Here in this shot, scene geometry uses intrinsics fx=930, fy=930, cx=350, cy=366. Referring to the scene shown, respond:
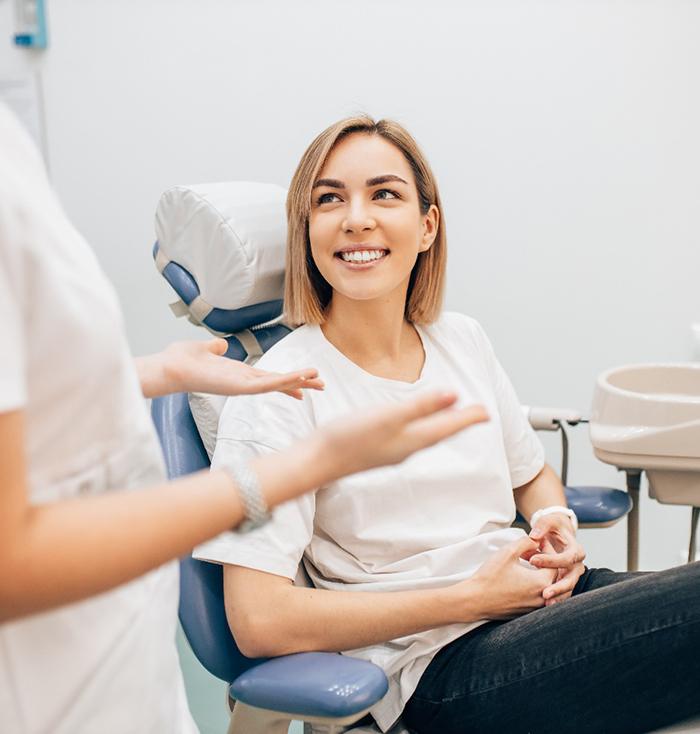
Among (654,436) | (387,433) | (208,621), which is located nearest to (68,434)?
(387,433)

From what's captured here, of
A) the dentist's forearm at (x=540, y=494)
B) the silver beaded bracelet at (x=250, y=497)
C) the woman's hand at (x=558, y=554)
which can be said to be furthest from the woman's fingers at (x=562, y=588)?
the silver beaded bracelet at (x=250, y=497)

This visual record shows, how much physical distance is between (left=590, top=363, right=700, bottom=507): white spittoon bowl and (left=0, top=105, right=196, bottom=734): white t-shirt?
1.09 metres

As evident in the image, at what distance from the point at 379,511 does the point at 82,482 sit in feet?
2.48

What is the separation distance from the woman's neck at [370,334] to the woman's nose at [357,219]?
0.12m

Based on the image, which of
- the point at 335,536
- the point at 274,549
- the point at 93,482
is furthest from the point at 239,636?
the point at 93,482

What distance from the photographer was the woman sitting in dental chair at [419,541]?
Answer: 47.9 inches

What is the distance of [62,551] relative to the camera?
22.6 inches

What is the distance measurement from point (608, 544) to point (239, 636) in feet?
4.92

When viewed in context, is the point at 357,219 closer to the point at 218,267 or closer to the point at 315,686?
the point at 218,267

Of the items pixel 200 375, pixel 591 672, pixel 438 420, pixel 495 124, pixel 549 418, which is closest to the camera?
pixel 438 420

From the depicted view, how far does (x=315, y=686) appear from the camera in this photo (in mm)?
1049

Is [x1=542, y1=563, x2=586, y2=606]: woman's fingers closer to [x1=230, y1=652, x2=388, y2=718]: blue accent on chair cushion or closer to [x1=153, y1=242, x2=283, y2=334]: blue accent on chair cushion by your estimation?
[x1=230, y1=652, x2=388, y2=718]: blue accent on chair cushion

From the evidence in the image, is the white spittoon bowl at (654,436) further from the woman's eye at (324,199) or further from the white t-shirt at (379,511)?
the woman's eye at (324,199)

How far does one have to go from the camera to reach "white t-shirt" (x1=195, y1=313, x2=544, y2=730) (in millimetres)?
1297
